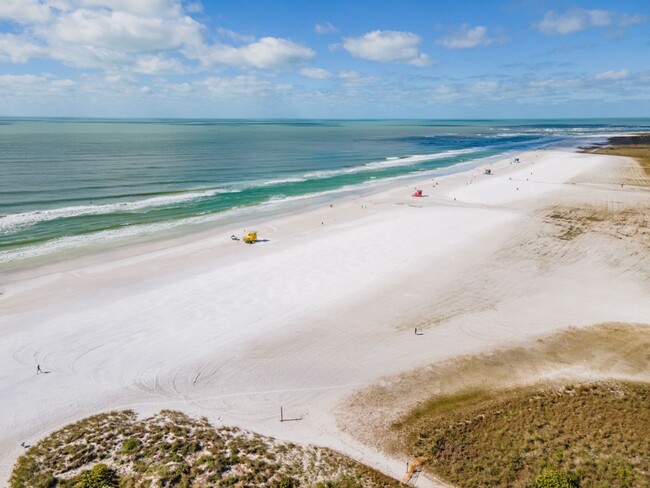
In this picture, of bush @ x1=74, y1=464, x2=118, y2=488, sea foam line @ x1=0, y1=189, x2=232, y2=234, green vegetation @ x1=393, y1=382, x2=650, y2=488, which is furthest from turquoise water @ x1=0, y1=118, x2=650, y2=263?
green vegetation @ x1=393, y1=382, x2=650, y2=488

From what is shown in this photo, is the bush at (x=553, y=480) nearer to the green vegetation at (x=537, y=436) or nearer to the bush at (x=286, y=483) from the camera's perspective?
the green vegetation at (x=537, y=436)

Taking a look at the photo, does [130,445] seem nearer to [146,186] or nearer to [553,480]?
[553,480]

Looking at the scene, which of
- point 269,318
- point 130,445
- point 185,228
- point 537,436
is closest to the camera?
point 130,445

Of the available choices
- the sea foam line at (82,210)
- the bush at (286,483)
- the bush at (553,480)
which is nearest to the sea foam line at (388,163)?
the sea foam line at (82,210)

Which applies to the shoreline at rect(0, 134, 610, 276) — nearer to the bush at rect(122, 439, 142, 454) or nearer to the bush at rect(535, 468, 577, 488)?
the bush at rect(122, 439, 142, 454)

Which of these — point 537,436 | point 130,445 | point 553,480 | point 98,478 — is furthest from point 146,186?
point 553,480

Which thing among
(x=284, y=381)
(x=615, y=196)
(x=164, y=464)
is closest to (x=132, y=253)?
(x=284, y=381)

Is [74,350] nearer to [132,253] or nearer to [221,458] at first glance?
[221,458]
